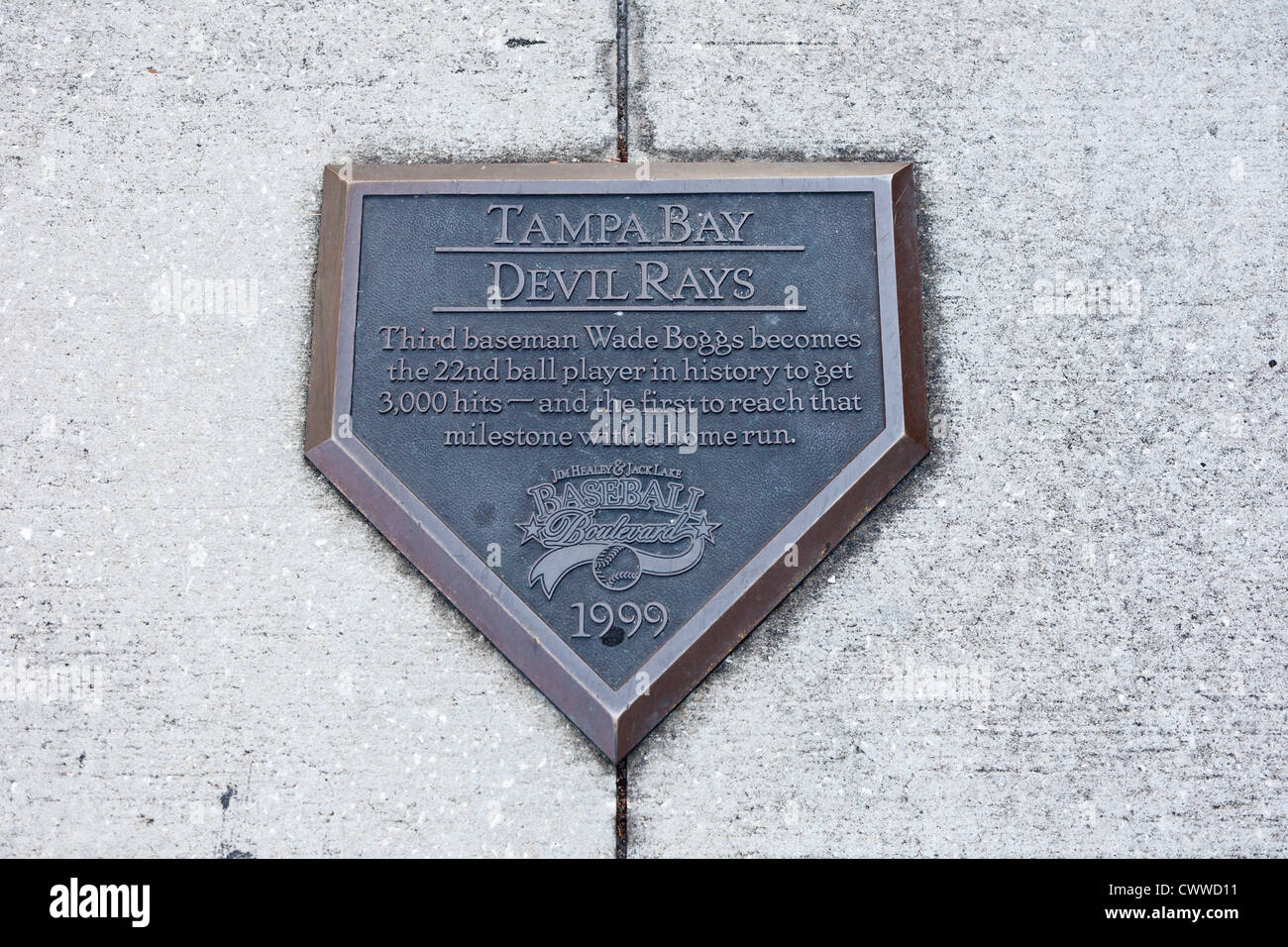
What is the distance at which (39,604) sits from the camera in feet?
8.13

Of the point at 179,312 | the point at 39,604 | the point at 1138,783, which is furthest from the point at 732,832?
the point at 179,312

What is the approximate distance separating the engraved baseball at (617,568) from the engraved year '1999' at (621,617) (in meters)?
0.06

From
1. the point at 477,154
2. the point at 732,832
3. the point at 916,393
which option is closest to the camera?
the point at 732,832

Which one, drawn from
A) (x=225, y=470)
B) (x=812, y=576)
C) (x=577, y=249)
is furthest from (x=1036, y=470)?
(x=225, y=470)

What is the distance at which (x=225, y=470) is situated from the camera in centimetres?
255

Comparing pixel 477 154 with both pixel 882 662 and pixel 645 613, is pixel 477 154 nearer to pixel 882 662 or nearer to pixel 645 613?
pixel 645 613

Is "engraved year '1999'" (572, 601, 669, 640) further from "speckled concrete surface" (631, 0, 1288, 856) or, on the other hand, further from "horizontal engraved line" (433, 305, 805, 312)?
"horizontal engraved line" (433, 305, 805, 312)

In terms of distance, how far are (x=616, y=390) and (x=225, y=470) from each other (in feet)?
3.70

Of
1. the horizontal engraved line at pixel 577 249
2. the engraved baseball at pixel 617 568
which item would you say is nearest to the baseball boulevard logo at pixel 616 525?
the engraved baseball at pixel 617 568

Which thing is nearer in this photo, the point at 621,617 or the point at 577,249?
the point at 621,617

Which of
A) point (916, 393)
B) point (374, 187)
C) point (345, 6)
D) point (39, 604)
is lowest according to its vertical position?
A: point (39, 604)

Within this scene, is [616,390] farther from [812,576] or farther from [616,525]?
[812,576]

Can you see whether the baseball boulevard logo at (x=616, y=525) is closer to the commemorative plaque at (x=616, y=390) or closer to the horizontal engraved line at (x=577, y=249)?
the commemorative plaque at (x=616, y=390)

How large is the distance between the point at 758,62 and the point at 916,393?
44.9 inches
